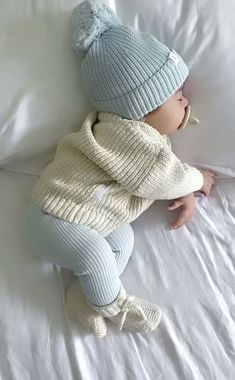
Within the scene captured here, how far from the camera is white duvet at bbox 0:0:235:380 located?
0.94m

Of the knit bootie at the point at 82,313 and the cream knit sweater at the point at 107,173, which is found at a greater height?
the cream knit sweater at the point at 107,173

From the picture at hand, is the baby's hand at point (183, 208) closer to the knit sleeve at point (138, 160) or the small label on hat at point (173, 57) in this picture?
the knit sleeve at point (138, 160)

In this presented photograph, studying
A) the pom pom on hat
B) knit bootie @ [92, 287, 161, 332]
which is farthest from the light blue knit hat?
knit bootie @ [92, 287, 161, 332]

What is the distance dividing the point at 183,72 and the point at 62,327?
1.60 ft

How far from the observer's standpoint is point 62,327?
0.97m

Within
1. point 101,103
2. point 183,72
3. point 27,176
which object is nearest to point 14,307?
point 27,176

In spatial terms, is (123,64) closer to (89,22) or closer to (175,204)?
(89,22)

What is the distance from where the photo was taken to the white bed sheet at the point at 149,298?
0.93m

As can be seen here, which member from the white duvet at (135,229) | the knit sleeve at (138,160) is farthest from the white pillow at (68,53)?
the knit sleeve at (138,160)

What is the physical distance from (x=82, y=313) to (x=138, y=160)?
0.28 m

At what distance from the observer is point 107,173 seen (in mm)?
983

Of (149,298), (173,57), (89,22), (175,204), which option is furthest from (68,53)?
(149,298)

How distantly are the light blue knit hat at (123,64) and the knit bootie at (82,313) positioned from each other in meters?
0.32

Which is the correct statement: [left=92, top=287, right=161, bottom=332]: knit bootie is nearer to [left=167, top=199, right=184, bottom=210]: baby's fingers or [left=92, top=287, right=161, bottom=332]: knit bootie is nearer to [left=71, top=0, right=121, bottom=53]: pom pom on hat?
[left=167, top=199, right=184, bottom=210]: baby's fingers
